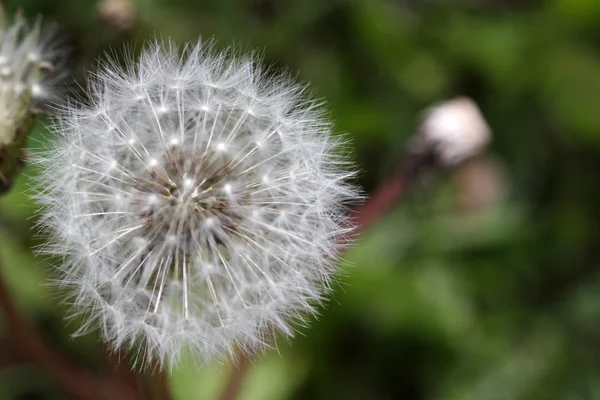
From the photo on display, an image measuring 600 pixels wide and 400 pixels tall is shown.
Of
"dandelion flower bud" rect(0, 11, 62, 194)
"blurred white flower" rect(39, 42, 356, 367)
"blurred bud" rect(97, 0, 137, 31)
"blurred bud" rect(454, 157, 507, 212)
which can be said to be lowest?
"blurred white flower" rect(39, 42, 356, 367)

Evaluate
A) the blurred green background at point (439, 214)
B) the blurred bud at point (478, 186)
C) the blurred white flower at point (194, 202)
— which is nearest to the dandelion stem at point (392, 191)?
the blurred green background at point (439, 214)

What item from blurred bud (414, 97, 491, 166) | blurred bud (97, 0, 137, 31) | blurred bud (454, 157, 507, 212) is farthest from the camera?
blurred bud (454, 157, 507, 212)

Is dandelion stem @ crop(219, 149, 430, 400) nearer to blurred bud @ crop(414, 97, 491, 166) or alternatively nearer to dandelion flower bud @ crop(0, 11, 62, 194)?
blurred bud @ crop(414, 97, 491, 166)

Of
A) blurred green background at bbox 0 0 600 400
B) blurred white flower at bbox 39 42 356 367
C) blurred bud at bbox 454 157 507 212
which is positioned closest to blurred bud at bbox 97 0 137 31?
blurred green background at bbox 0 0 600 400

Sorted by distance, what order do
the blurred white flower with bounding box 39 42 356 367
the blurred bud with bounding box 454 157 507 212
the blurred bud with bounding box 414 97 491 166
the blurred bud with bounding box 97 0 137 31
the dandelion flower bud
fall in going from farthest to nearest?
the blurred bud with bounding box 454 157 507 212
the blurred bud with bounding box 414 97 491 166
the blurred bud with bounding box 97 0 137 31
the dandelion flower bud
the blurred white flower with bounding box 39 42 356 367

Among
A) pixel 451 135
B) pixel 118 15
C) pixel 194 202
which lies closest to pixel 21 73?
pixel 118 15

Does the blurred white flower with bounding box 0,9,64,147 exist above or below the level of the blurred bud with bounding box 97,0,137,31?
below
